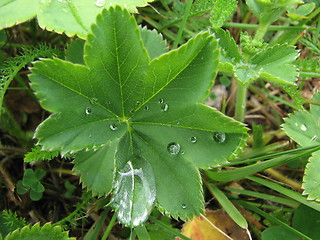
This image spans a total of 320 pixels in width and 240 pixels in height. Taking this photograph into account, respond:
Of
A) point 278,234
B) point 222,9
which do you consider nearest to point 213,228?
point 278,234

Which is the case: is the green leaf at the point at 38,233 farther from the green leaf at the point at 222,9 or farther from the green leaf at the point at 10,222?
the green leaf at the point at 222,9

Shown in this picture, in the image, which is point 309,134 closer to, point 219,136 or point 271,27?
point 219,136

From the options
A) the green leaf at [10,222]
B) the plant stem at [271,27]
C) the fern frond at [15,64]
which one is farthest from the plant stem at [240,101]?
the green leaf at [10,222]

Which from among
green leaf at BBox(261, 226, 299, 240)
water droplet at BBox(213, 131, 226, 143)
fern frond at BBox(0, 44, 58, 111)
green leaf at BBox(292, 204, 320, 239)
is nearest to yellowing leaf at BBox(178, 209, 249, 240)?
green leaf at BBox(261, 226, 299, 240)

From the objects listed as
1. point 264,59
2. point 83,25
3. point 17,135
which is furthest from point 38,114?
point 264,59

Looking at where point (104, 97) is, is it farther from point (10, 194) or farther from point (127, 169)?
point (10, 194)
